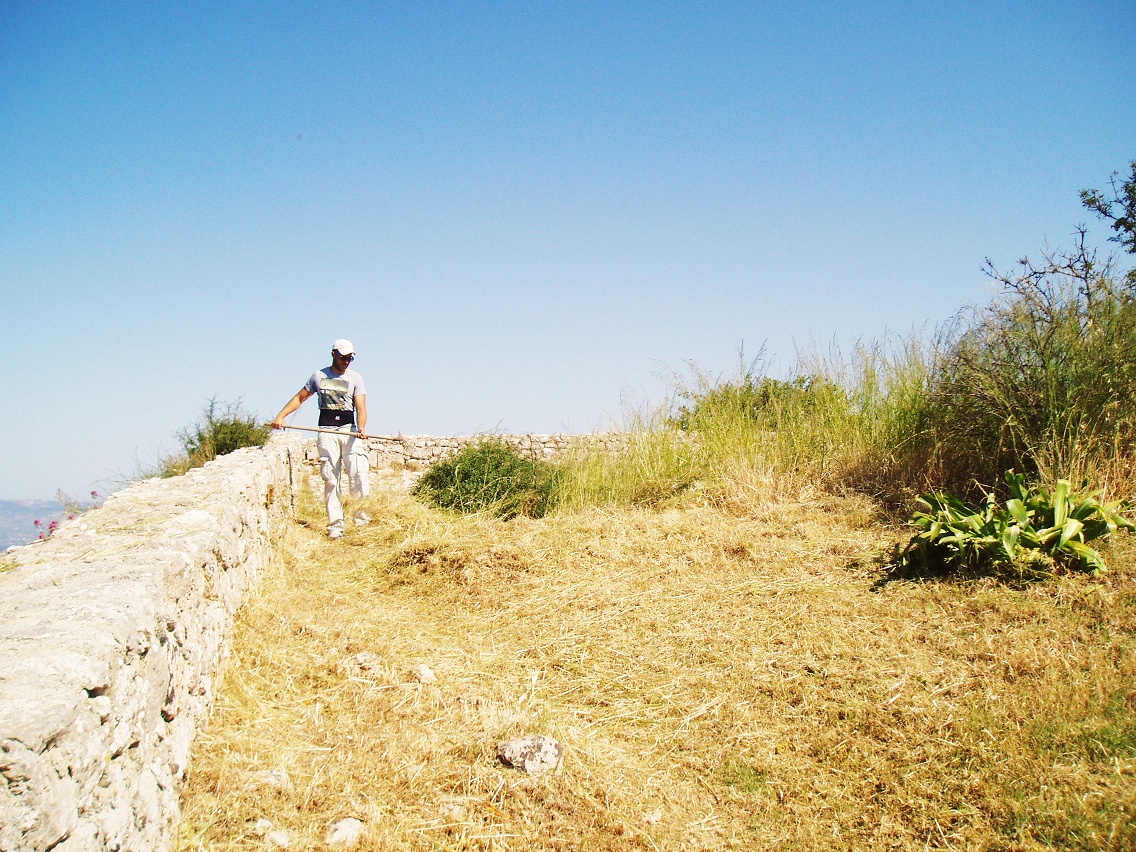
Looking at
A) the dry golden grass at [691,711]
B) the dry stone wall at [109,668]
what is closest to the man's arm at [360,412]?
the dry golden grass at [691,711]

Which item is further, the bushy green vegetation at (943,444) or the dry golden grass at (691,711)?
the bushy green vegetation at (943,444)

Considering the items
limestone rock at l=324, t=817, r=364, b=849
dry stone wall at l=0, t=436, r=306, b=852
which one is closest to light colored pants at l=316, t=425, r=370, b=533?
dry stone wall at l=0, t=436, r=306, b=852

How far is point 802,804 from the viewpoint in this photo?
2717mm

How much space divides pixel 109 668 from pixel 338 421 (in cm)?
546

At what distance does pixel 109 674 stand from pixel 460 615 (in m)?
3.04

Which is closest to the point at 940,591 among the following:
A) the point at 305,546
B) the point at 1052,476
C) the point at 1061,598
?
the point at 1061,598

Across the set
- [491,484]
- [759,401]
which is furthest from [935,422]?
[491,484]

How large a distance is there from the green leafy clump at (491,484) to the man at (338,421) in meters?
1.39

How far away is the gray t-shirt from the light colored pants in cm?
25

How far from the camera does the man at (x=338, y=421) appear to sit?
7078 mm

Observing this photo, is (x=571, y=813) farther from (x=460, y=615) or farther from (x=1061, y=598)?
(x=1061, y=598)

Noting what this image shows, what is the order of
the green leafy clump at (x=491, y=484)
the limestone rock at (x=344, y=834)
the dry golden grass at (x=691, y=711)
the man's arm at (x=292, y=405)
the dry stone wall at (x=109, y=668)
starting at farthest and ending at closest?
the green leafy clump at (x=491, y=484)
the man's arm at (x=292, y=405)
the dry golden grass at (x=691, y=711)
the limestone rock at (x=344, y=834)
the dry stone wall at (x=109, y=668)

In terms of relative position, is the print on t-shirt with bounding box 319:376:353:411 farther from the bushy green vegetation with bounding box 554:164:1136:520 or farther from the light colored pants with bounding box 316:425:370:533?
the bushy green vegetation with bounding box 554:164:1136:520

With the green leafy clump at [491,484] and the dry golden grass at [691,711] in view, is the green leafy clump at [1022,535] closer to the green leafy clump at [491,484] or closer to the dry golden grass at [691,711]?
the dry golden grass at [691,711]
